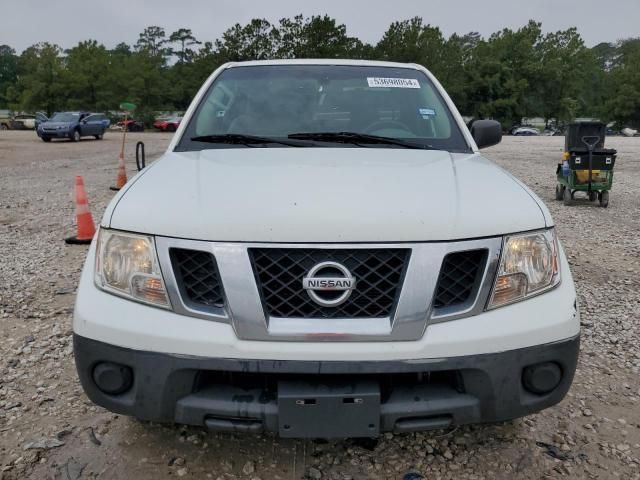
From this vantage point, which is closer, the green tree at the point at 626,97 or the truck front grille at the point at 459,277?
the truck front grille at the point at 459,277

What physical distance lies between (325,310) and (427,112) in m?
1.81

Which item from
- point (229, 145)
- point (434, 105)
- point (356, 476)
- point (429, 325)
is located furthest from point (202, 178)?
point (434, 105)

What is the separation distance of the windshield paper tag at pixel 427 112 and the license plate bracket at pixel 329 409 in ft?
6.17

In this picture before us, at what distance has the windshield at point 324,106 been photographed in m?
2.99

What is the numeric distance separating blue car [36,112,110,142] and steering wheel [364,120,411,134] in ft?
85.6

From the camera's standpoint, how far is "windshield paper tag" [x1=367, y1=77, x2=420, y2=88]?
10.7ft

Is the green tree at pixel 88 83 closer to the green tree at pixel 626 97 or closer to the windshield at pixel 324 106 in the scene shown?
the windshield at pixel 324 106

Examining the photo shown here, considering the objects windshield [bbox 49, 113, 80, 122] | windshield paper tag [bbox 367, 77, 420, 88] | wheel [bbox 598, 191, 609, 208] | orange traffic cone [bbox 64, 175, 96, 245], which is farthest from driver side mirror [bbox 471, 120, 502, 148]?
windshield [bbox 49, 113, 80, 122]

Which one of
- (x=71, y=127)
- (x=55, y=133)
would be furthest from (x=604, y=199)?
(x=55, y=133)

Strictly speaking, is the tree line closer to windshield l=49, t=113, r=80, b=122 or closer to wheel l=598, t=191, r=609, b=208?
windshield l=49, t=113, r=80, b=122

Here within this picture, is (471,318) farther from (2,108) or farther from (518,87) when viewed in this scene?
(2,108)

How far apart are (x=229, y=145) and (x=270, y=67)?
35.8 inches

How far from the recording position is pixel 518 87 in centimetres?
6084

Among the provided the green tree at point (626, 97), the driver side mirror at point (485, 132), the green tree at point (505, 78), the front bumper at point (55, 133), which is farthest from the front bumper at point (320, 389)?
the green tree at point (626, 97)
